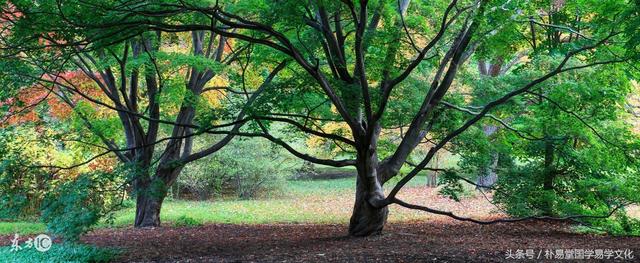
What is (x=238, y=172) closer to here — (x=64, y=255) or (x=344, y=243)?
(x=344, y=243)

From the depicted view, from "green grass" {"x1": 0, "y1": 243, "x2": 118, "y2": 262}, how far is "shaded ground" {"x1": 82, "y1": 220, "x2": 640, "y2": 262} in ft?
0.81

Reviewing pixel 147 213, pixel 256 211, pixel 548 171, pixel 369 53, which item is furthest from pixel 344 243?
pixel 256 211

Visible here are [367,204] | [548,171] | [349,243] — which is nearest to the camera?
[349,243]

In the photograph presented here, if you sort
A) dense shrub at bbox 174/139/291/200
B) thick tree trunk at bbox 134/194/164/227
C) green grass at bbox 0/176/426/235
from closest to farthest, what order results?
1. thick tree trunk at bbox 134/194/164/227
2. green grass at bbox 0/176/426/235
3. dense shrub at bbox 174/139/291/200

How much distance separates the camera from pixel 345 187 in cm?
2678

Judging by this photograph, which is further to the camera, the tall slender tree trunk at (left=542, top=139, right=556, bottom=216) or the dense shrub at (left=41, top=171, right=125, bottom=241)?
the tall slender tree trunk at (left=542, top=139, right=556, bottom=216)

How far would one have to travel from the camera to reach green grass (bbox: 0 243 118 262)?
5.71 m

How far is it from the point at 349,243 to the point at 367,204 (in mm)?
792

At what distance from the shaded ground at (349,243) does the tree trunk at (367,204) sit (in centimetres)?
18

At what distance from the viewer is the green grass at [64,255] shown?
5711 millimetres

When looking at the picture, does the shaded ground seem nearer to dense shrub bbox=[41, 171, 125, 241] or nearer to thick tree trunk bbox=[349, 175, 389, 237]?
thick tree trunk bbox=[349, 175, 389, 237]

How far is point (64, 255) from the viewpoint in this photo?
5832 millimetres

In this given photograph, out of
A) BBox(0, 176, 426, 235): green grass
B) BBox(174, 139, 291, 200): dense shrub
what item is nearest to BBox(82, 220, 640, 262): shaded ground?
BBox(0, 176, 426, 235): green grass

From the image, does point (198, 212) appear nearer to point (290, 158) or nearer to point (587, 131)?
point (290, 158)
